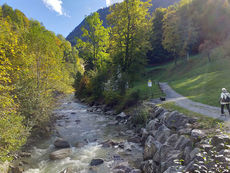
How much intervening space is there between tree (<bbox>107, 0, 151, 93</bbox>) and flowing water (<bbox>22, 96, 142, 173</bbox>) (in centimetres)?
918

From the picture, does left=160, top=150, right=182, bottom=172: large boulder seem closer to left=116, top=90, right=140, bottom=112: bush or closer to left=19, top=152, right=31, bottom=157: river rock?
left=19, top=152, right=31, bottom=157: river rock

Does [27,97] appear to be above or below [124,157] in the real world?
above

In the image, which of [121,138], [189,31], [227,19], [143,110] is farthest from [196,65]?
[121,138]

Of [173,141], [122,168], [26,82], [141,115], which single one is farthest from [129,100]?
[26,82]

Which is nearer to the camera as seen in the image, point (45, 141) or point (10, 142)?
point (10, 142)

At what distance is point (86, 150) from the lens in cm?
1239

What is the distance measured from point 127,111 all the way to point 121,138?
22.8 feet

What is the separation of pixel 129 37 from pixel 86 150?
19.8 meters

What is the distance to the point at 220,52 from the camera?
36500 mm

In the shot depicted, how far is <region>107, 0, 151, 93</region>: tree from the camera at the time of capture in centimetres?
2458

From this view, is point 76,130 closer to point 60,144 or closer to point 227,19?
point 60,144

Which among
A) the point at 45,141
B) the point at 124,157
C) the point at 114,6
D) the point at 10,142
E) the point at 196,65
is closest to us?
the point at 10,142

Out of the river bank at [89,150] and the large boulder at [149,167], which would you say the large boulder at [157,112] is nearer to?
the river bank at [89,150]

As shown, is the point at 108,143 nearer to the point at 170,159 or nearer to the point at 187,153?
the point at 170,159
